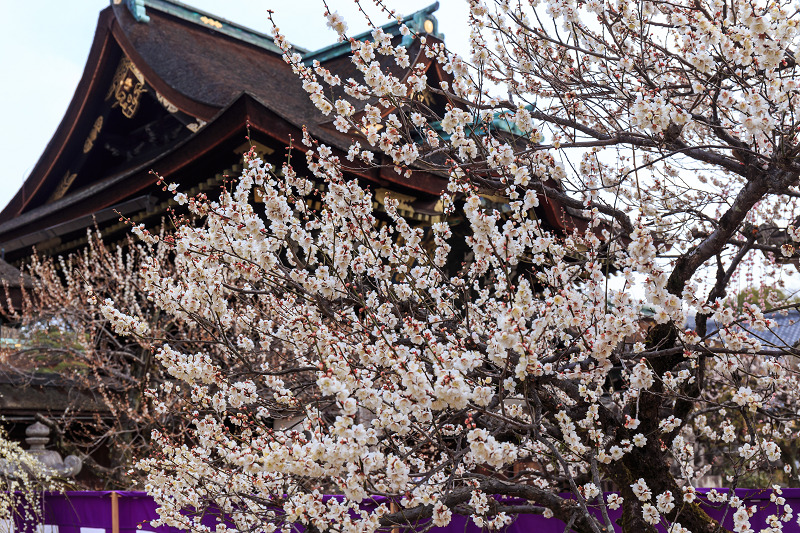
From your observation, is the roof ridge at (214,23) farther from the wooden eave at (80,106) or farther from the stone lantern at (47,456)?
the stone lantern at (47,456)

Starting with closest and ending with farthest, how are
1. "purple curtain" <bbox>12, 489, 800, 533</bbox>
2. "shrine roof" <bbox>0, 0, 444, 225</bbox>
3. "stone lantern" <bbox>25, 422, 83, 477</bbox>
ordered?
"purple curtain" <bbox>12, 489, 800, 533</bbox>, "stone lantern" <bbox>25, 422, 83, 477</bbox>, "shrine roof" <bbox>0, 0, 444, 225</bbox>

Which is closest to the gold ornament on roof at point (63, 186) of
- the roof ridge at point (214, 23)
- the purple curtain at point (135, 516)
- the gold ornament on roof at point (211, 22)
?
the roof ridge at point (214, 23)

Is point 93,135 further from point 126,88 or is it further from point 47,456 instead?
point 47,456

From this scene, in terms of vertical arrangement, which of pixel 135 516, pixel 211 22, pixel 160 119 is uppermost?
pixel 211 22

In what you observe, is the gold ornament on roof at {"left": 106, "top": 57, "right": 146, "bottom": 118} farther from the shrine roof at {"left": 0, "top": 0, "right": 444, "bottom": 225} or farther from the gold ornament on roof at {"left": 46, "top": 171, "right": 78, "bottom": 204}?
the gold ornament on roof at {"left": 46, "top": 171, "right": 78, "bottom": 204}

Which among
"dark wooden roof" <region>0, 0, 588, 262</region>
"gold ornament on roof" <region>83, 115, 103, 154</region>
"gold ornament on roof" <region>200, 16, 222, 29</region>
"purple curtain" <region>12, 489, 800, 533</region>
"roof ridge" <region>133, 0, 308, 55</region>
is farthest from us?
"gold ornament on roof" <region>200, 16, 222, 29</region>

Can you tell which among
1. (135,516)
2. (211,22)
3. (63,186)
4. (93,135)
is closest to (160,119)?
(93,135)

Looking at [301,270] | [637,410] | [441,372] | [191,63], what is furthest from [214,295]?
[191,63]

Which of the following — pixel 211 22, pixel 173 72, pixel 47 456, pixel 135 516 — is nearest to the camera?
pixel 135 516

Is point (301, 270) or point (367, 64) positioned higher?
point (367, 64)

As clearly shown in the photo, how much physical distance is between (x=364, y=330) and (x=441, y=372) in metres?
0.85

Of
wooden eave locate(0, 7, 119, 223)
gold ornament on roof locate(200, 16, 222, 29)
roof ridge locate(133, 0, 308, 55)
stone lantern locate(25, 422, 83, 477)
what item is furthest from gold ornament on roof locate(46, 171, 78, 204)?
stone lantern locate(25, 422, 83, 477)

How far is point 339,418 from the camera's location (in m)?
3.08

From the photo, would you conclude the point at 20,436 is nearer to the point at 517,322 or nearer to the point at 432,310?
the point at 432,310
